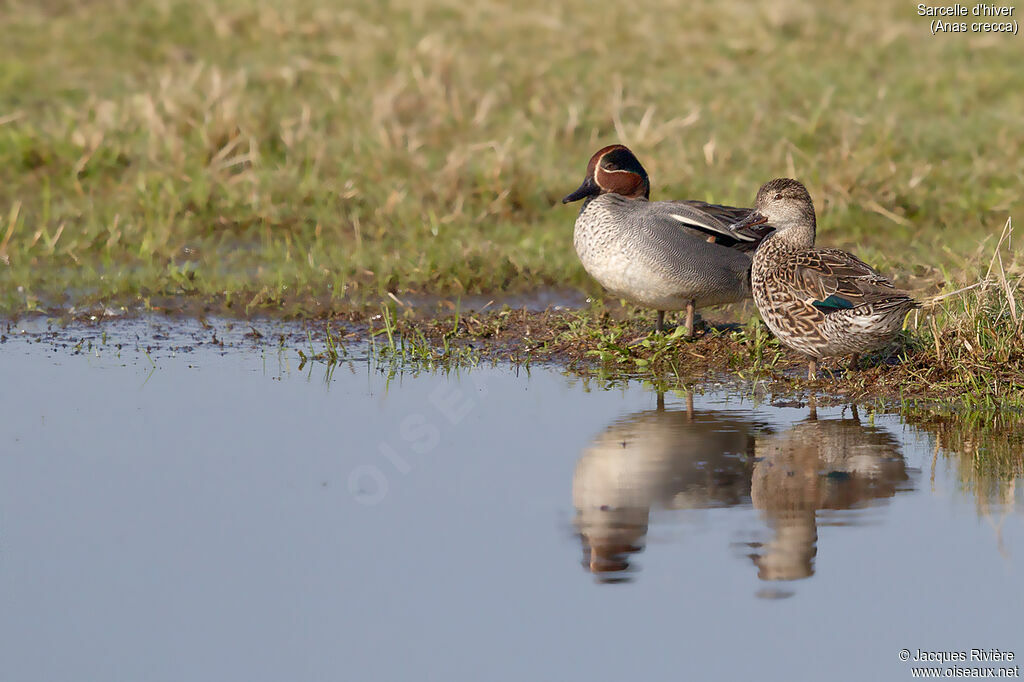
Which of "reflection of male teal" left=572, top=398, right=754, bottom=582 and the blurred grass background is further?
the blurred grass background

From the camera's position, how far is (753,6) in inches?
570

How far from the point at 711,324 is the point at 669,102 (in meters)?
4.22

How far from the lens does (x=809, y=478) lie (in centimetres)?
555

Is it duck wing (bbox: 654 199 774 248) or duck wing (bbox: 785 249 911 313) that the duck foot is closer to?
duck wing (bbox: 654 199 774 248)

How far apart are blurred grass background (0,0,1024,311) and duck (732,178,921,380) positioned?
4.82 feet

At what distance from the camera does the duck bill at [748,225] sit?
7461mm

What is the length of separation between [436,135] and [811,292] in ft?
17.0

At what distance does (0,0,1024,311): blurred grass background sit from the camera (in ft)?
31.2

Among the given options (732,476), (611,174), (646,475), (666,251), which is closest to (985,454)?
(732,476)

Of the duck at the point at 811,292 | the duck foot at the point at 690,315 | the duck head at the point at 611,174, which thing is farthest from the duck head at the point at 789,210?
the duck head at the point at 611,174

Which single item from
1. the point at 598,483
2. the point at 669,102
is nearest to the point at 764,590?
the point at 598,483

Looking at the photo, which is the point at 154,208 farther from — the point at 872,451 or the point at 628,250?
the point at 872,451

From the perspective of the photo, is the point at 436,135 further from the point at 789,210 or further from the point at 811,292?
the point at 811,292

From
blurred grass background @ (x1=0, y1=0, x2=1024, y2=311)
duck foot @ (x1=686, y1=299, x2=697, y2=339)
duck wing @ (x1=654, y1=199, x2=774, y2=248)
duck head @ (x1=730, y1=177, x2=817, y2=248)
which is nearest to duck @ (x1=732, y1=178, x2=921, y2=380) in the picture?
duck head @ (x1=730, y1=177, x2=817, y2=248)
